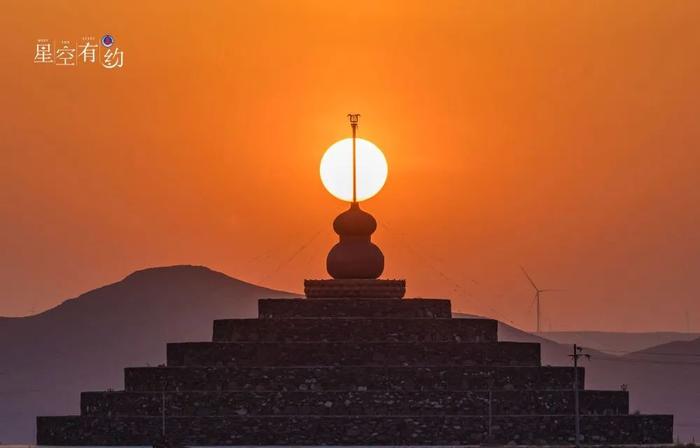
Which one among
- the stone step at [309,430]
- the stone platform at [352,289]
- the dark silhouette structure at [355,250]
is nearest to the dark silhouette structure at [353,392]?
the stone step at [309,430]

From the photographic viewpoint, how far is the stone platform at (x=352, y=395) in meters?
70.1

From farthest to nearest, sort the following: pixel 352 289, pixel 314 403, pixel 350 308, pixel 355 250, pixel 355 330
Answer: pixel 355 250
pixel 352 289
pixel 350 308
pixel 355 330
pixel 314 403

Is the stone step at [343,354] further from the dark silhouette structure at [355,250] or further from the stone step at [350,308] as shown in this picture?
the dark silhouette structure at [355,250]

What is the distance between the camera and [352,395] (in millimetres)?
71125

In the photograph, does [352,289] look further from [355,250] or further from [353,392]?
[353,392]

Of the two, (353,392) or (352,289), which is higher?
(352,289)

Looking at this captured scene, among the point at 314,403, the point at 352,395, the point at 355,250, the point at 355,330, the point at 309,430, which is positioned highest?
the point at 355,250

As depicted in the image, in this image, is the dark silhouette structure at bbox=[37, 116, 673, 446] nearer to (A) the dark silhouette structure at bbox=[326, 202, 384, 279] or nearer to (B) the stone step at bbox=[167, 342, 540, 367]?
(B) the stone step at bbox=[167, 342, 540, 367]

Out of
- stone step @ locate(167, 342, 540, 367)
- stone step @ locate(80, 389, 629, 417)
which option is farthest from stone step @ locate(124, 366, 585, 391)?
stone step @ locate(167, 342, 540, 367)

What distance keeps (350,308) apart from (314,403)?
571cm

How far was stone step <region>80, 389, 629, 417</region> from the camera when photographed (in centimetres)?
7081

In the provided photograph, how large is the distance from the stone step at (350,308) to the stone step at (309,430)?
6.20 metres

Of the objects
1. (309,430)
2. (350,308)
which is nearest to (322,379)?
(309,430)

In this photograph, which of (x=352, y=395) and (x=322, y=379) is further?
(x=322, y=379)
